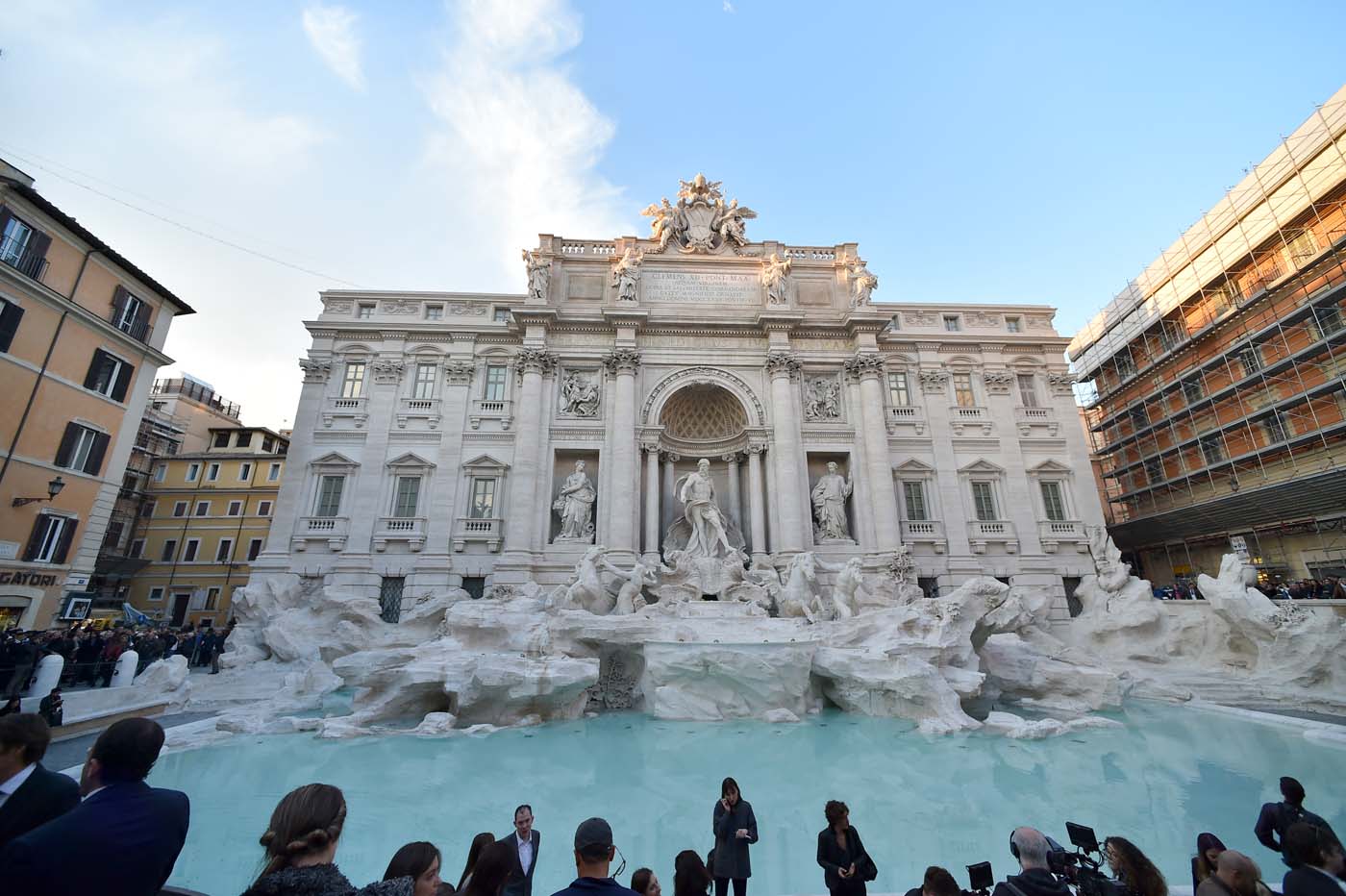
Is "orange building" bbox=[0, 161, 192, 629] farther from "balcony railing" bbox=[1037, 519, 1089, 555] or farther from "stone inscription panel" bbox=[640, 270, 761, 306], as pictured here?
"balcony railing" bbox=[1037, 519, 1089, 555]

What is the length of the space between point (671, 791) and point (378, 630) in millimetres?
11929

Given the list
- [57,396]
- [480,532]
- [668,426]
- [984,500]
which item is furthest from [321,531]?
[984,500]

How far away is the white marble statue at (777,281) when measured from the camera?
70.2ft

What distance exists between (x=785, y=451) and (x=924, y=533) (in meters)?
5.93

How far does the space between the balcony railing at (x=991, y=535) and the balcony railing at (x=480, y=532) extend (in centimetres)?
1672

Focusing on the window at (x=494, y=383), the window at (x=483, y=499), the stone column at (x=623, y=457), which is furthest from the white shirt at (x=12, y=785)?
the window at (x=494, y=383)

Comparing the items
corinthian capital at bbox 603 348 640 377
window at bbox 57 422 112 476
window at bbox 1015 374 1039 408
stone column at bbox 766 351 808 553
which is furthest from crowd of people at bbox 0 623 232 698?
window at bbox 1015 374 1039 408

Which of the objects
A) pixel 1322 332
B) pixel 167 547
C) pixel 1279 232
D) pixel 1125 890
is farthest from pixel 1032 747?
pixel 167 547

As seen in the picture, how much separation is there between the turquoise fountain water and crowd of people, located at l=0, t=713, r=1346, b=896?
2.26m

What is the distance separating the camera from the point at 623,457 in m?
19.3

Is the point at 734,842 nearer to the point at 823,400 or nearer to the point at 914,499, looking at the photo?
the point at 823,400

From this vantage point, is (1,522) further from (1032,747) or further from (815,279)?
(815,279)

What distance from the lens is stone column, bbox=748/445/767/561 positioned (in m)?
19.2

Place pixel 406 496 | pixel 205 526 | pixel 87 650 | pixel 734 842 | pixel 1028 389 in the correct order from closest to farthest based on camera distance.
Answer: pixel 734 842 < pixel 87 650 < pixel 406 496 < pixel 1028 389 < pixel 205 526
